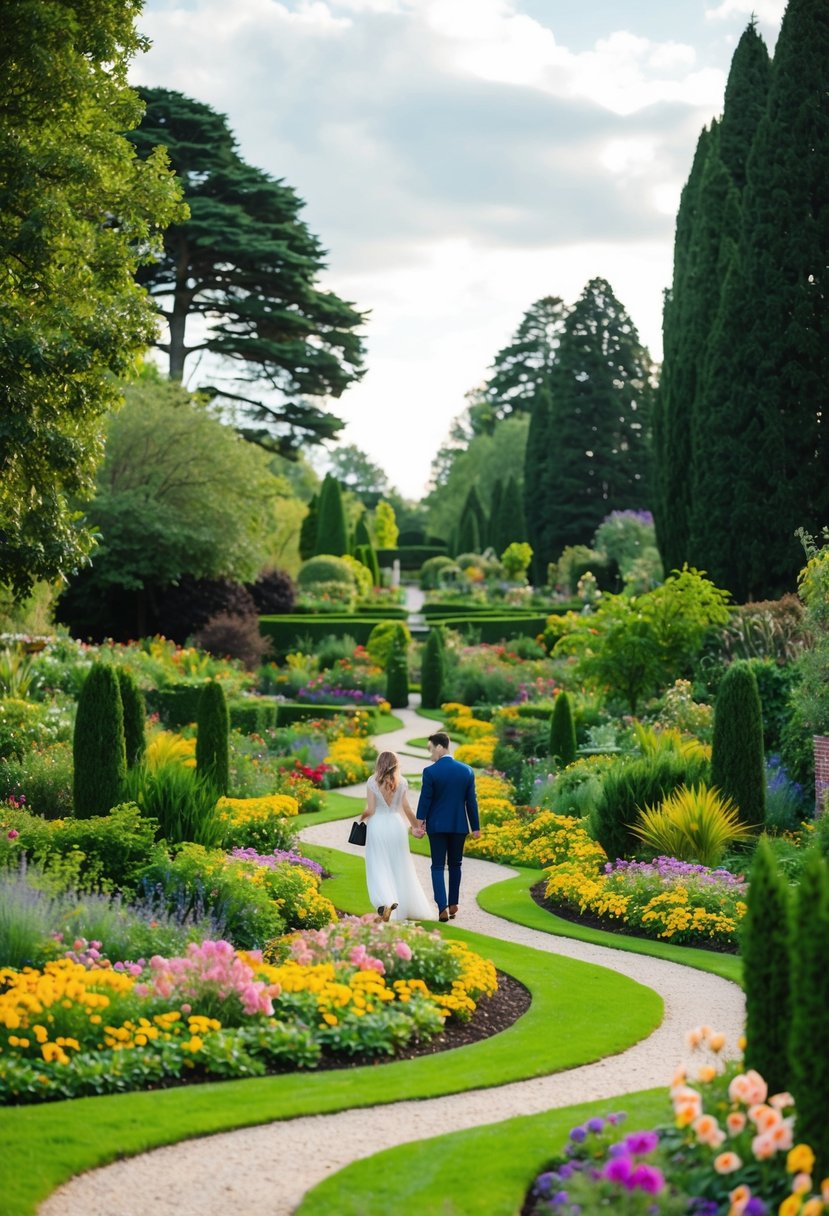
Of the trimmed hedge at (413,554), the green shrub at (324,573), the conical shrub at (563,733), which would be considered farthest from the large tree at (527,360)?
the conical shrub at (563,733)

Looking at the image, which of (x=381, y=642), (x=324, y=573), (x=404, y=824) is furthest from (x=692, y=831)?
(x=324, y=573)

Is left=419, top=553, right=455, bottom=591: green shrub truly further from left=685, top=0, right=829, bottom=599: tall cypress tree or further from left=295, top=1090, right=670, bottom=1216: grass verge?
left=295, top=1090, right=670, bottom=1216: grass verge

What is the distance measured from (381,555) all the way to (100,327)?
62157mm

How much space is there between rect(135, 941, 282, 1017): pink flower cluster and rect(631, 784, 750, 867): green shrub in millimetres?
5702

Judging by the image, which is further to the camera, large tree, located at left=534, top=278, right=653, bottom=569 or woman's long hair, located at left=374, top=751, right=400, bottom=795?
large tree, located at left=534, top=278, right=653, bottom=569

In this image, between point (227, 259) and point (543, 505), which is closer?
point (227, 259)

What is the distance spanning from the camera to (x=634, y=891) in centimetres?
1108

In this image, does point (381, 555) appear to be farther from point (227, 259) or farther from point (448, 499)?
point (227, 259)

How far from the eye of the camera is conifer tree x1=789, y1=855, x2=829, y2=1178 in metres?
3.98

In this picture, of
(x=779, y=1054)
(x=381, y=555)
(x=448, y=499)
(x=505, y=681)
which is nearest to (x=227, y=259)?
(x=505, y=681)

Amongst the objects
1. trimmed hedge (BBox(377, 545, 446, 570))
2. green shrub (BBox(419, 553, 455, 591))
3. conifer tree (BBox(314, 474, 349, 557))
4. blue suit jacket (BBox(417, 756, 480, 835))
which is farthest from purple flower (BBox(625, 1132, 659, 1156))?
trimmed hedge (BBox(377, 545, 446, 570))

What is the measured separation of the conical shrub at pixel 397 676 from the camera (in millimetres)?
28000

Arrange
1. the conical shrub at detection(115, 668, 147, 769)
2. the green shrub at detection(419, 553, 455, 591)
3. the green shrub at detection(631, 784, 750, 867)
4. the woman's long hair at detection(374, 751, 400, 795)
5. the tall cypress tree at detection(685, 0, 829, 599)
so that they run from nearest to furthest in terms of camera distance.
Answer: the woman's long hair at detection(374, 751, 400, 795) → the green shrub at detection(631, 784, 750, 867) → the conical shrub at detection(115, 668, 147, 769) → the tall cypress tree at detection(685, 0, 829, 599) → the green shrub at detection(419, 553, 455, 591)

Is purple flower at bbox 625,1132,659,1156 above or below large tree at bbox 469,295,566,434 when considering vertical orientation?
below
